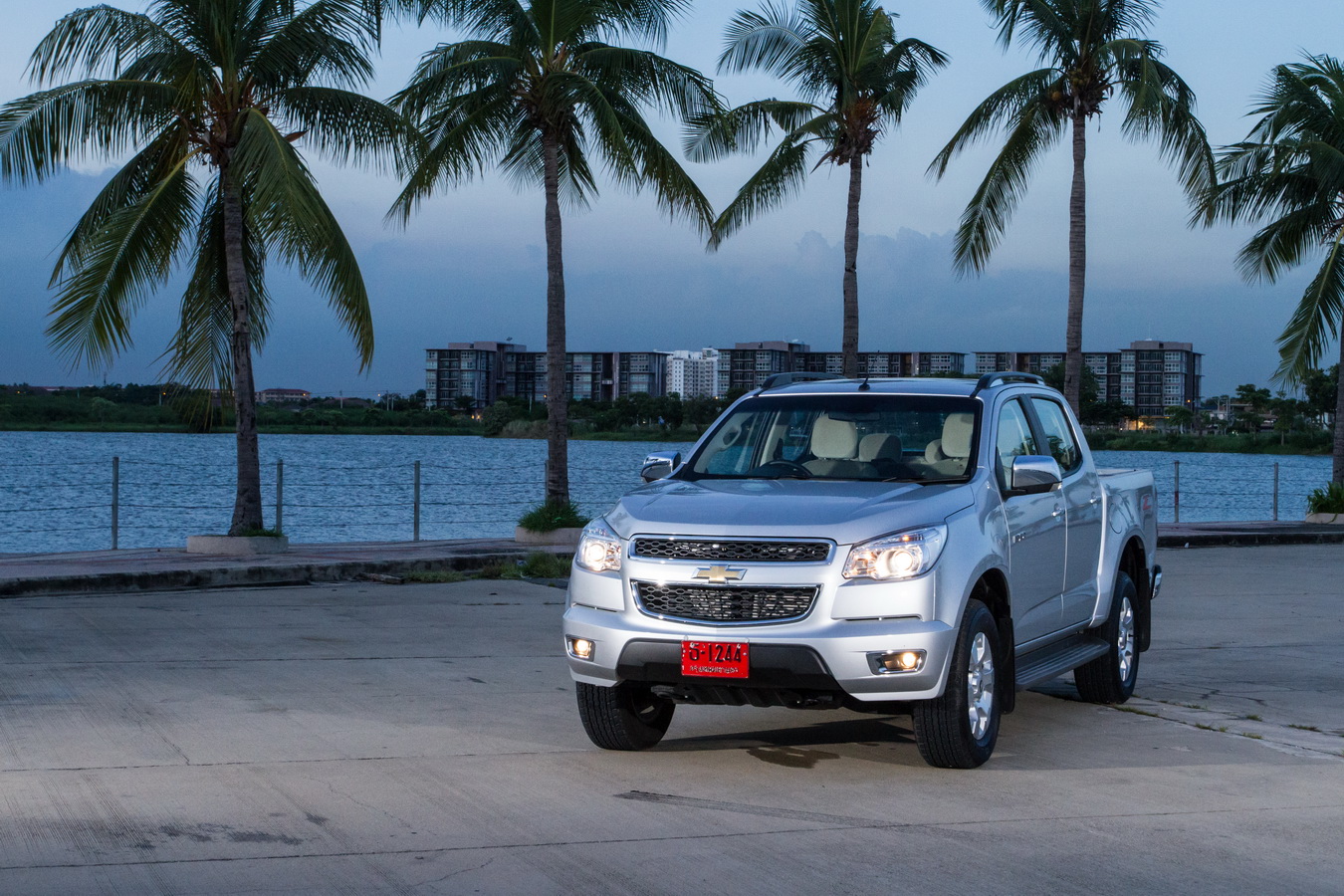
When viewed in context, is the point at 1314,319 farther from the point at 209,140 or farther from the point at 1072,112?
the point at 209,140

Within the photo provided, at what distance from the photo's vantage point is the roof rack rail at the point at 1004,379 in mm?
7922

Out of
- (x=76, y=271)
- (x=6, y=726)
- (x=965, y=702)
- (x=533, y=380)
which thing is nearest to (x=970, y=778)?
(x=965, y=702)

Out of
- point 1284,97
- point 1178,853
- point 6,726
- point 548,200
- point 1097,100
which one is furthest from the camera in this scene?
point 1284,97

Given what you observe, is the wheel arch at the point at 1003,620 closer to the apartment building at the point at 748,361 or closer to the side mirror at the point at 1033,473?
the side mirror at the point at 1033,473

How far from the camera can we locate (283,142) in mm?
16797

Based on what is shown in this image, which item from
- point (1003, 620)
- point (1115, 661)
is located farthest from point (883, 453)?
point (1115, 661)

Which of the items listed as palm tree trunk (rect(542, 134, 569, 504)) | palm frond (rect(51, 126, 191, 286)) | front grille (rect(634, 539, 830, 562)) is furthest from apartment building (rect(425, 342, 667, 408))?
front grille (rect(634, 539, 830, 562))

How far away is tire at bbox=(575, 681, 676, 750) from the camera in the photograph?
7016 millimetres

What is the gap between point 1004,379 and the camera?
8.37 metres

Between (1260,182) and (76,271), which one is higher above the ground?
(1260,182)

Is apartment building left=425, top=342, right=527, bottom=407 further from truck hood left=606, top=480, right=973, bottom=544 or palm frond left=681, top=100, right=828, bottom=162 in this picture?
truck hood left=606, top=480, right=973, bottom=544

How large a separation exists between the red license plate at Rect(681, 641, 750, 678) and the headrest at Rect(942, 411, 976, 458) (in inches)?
75.2

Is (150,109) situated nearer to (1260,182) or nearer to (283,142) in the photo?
A: (283,142)

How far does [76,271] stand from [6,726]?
11.1 meters
